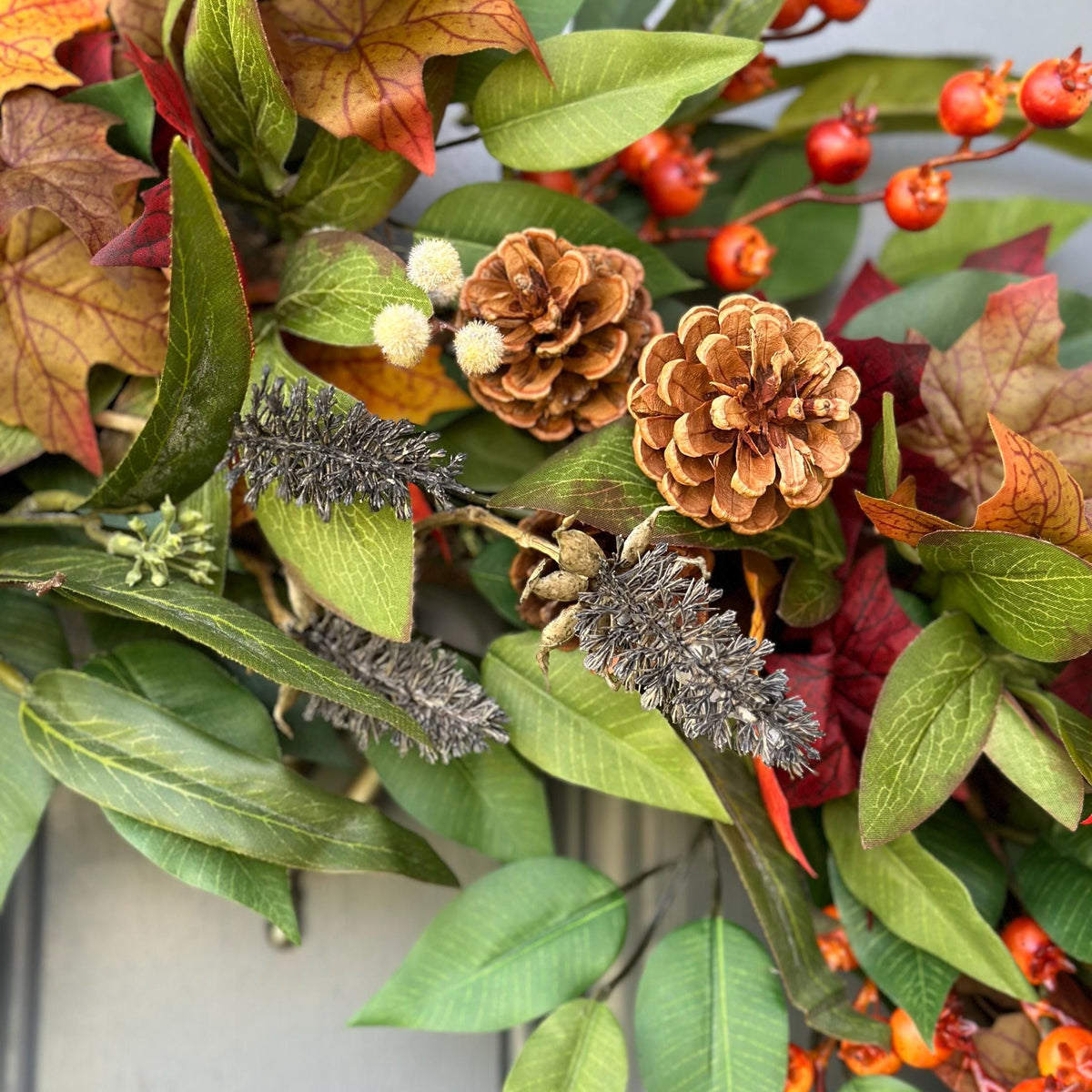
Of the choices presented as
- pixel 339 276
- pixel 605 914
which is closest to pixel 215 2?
pixel 339 276

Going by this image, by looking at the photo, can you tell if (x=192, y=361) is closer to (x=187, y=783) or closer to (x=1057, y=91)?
(x=187, y=783)

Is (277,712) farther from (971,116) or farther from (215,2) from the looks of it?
(971,116)

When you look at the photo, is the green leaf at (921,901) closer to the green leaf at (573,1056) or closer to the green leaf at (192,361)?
the green leaf at (573,1056)

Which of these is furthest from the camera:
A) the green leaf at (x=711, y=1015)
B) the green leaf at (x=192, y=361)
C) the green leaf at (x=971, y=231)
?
the green leaf at (x=971, y=231)

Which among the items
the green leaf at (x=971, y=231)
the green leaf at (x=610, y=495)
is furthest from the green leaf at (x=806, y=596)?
the green leaf at (x=971, y=231)

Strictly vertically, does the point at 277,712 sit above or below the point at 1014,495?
below

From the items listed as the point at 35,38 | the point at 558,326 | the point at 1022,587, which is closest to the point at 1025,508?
the point at 1022,587
